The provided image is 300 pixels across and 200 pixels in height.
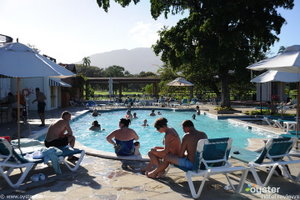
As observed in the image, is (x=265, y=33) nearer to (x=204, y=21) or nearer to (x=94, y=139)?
(x=204, y=21)

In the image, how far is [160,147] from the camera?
5246 millimetres

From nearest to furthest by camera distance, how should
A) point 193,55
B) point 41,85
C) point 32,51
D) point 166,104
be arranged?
point 32,51 < point 193,55 < point 41,85 < point 166,104

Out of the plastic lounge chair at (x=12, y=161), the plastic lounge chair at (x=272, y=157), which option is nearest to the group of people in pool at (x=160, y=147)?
the plastic lounge chair at (x=272, y=157)

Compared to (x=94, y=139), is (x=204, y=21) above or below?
above

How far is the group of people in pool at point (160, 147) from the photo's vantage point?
14.6 ft

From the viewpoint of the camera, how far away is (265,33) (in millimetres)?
16109

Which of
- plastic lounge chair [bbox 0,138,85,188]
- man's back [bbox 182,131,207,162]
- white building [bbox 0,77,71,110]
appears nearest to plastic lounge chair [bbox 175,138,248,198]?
man's back [bbox 182,131,207,162]

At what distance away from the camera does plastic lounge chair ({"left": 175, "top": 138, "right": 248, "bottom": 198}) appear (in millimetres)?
4051

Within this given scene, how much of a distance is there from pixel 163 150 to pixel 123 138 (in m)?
1.38

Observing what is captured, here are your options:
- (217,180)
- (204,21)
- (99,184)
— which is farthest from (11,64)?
(204,21)

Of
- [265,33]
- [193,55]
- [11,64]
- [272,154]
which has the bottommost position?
[272,154]

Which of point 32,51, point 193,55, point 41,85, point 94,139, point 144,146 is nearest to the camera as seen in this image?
point 32,51

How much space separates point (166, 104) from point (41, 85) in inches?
416

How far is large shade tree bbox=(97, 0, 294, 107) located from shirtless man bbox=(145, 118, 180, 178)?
11.8 metres
